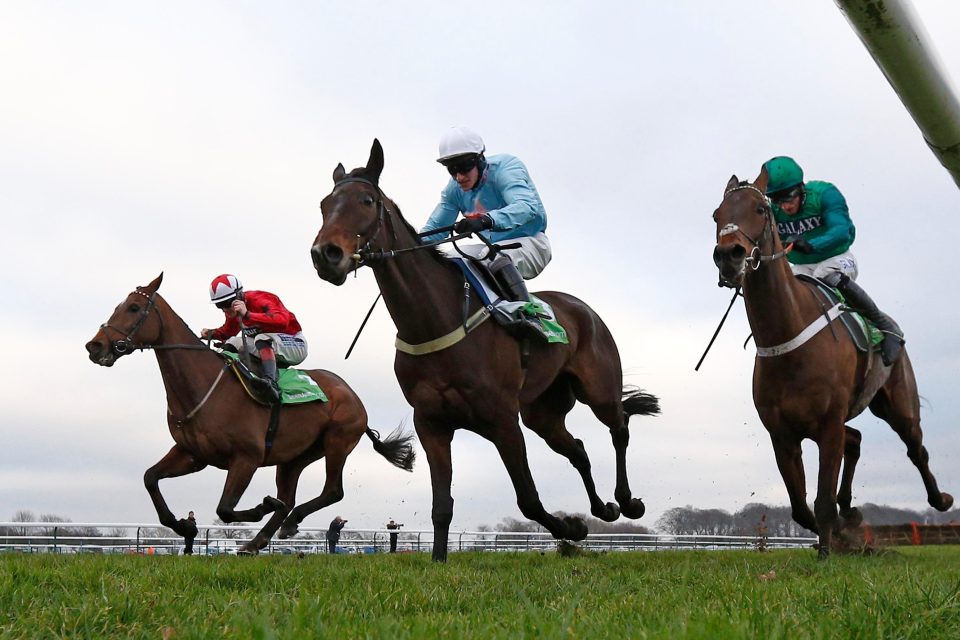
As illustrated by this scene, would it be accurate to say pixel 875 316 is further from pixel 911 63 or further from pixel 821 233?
pixel 911 63

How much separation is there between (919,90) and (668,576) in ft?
15.5

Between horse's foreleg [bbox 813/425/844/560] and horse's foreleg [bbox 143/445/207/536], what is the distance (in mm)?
6490

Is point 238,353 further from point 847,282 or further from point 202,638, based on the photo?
point 202,638

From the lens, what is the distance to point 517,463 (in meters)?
7.46

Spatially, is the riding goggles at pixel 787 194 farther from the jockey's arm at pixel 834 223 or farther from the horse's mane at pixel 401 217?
the horse's mane at pixel 401 217

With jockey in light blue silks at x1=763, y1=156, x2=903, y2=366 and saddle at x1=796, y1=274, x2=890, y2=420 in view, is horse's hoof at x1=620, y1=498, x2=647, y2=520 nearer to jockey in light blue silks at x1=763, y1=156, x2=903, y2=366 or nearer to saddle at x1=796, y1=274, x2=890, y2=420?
saddle at x1=796, y1=274, x2=890, y2=420

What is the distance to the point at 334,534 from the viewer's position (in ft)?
72.7

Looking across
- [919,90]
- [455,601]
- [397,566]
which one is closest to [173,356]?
[397,566]

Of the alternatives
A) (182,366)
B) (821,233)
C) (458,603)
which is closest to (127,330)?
(182,366)

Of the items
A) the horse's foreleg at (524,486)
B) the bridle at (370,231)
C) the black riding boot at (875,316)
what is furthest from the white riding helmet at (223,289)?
the black riding boot at (875,316)

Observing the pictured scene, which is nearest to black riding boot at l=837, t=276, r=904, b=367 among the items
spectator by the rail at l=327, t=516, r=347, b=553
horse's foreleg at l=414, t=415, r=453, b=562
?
horse's foreleg at l=414, t=415, r=453, b=562

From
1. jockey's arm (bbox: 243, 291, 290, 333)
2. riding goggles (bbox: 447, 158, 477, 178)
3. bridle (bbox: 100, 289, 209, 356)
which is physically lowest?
bridle (bbox: 100, 289, 209, 356)

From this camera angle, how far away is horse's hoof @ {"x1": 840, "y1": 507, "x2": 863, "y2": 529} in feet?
32.0

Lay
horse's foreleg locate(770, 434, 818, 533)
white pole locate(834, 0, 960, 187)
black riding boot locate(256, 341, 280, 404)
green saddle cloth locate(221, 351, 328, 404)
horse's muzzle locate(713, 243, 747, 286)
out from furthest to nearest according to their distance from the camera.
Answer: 1. green saddle cloth locate(221, 351, 328, 404)
2. black riding boot locate(256, 341, 280, 404)
3. horse's foreleg locate(770, 434, 818, 533)
4. horse's muzzle locate(713, 243, 747, 286)
5. white pole locate(834, 0, 960, 187)
